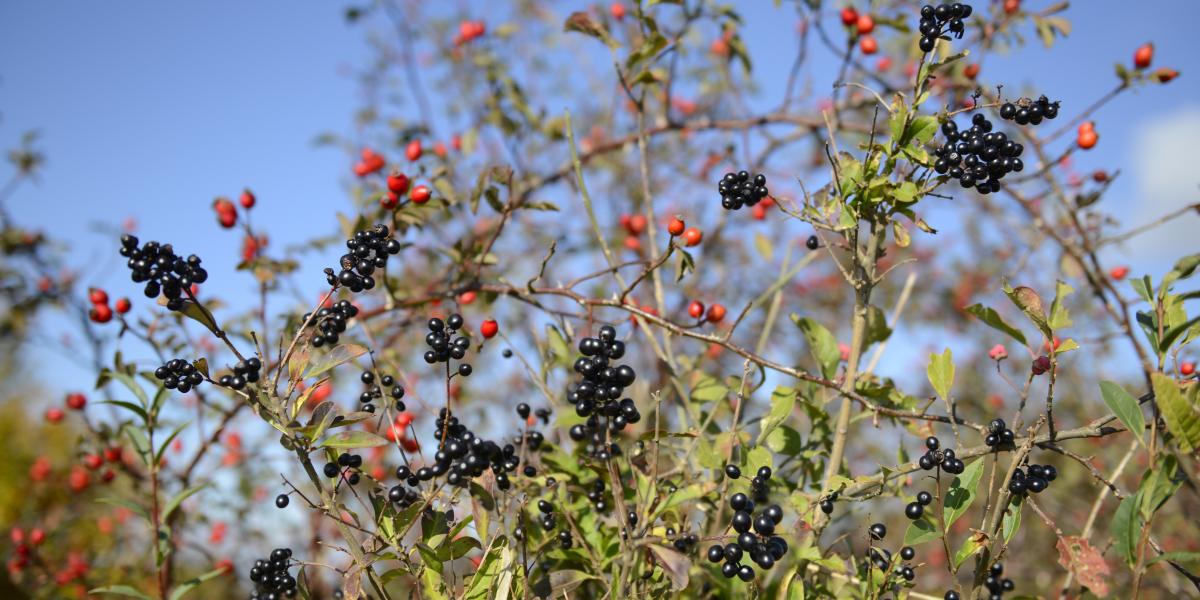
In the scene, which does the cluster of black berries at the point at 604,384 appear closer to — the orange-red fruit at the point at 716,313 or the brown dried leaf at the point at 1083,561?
the orange-red fruit at the point at 716,313

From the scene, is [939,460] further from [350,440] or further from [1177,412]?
[350,440]

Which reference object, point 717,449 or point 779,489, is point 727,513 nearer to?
point 779,489

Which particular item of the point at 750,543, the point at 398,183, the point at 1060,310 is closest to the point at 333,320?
the point at 398,183

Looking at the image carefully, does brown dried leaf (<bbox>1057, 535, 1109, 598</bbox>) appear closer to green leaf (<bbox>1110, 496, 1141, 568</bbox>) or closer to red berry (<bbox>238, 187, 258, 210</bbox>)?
green leaf (<bbox>1110, 496, 1141, 568</bbox>)

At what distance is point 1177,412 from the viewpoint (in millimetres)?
1068

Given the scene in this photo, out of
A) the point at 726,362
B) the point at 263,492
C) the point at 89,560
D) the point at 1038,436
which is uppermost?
the point at 726,362

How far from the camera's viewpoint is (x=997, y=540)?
1350 millimetres

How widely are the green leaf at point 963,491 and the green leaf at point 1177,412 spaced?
284mm

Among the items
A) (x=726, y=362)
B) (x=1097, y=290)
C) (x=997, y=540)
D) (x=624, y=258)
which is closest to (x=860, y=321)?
(x=997, y=540)

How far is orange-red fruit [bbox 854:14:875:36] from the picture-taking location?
281cm

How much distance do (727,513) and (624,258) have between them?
2837 millimetres

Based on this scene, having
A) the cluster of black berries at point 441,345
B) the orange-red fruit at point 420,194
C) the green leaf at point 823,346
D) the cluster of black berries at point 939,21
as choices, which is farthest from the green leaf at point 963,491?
the orange-red fruit at point 420,194

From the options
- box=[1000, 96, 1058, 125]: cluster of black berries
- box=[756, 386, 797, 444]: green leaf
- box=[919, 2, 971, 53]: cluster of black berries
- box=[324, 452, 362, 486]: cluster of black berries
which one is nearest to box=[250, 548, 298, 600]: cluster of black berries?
box=[324, 452, 362, 486]: cluster of black berries

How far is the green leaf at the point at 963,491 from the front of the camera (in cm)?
128
